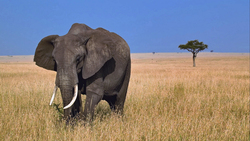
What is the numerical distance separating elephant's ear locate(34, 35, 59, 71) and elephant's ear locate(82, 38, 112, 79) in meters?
1.01

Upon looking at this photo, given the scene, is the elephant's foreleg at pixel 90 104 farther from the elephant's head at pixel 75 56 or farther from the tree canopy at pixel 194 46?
the tree canopy at pixel 194 46

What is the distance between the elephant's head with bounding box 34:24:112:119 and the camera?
3.73m

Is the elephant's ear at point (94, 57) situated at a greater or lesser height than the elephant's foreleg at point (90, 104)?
greater

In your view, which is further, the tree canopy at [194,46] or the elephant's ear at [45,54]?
the tree canopy at [194,46]

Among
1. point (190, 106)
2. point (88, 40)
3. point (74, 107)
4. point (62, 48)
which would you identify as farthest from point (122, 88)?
point (190, 106)

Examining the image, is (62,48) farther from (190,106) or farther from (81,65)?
(190,106)

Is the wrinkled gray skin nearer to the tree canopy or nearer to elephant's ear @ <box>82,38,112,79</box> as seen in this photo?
elephant's ear @ <box>82,38,112,79</box>

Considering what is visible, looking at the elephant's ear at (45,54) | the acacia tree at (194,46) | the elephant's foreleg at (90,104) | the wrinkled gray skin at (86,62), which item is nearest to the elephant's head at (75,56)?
the wrinkled gray skin at (86,62)

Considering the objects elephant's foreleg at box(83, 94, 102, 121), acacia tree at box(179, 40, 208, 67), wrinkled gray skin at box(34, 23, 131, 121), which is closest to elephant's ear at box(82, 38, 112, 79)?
wrinkled gray skin at box(34, 23, 131, 121)

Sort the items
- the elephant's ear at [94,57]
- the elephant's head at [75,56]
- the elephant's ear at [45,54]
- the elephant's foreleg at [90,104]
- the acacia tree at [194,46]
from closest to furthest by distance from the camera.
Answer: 1. the elephant's head at [75,56]
2. the elephant's ear at [94,57]
3. the elephant's foreleg at [90,104]
4. the elephant's ear at [45,54]
5. the acacia tree at [194,46]

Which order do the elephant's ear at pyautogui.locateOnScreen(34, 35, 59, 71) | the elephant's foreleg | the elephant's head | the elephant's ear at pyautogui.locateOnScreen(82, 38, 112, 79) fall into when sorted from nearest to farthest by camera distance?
the elephant's head → the elephant's ear at pyautogui.locateOnScreen(82, 38, 112, 79) → the elephant's foreleg → the elephant's ear at pyautogui.locateOnScreen(34, 35, 59, 71)

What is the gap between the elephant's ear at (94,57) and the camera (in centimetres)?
399

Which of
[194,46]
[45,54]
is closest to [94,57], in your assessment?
[45,54]

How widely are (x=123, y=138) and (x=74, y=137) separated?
2.92 feet
